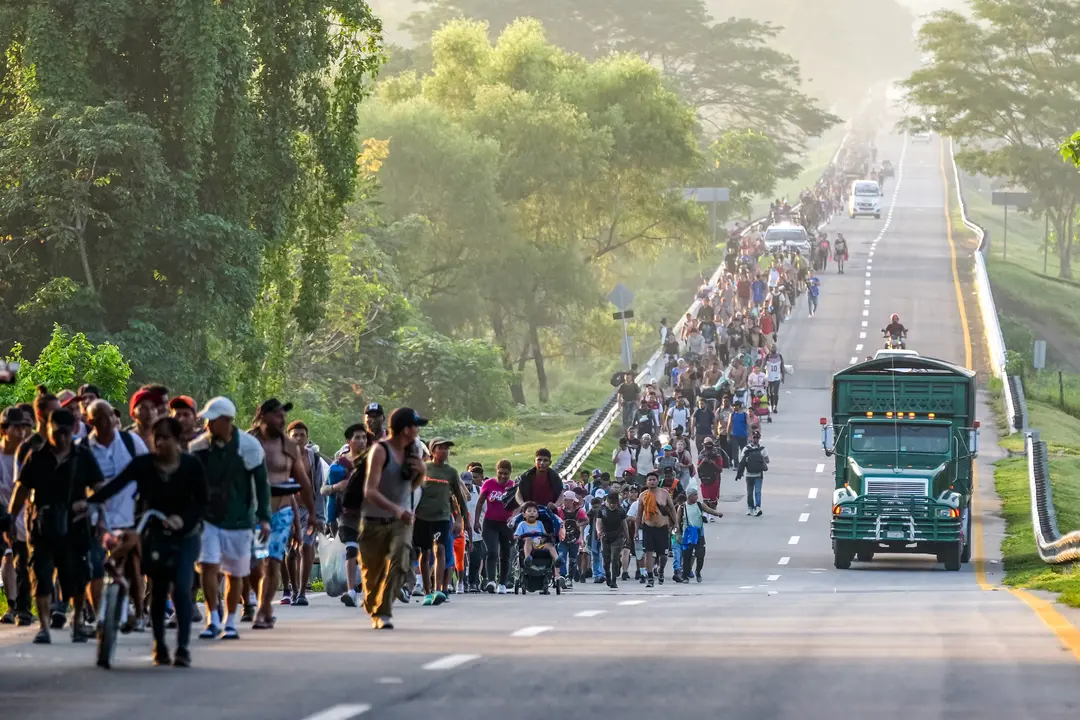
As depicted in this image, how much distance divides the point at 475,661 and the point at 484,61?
2523 inches

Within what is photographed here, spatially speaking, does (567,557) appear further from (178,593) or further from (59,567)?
(178,593)

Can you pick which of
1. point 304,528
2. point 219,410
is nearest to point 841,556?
point 304,528

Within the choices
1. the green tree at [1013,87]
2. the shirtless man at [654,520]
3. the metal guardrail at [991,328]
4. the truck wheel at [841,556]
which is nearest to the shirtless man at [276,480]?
the shirtless man at [654,520]

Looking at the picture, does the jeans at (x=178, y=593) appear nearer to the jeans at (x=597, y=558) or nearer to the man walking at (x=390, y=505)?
the man walking at (x=390, y=505)

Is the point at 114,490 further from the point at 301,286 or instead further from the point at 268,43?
the point at 301,286

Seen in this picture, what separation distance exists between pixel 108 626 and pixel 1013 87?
91.3 m

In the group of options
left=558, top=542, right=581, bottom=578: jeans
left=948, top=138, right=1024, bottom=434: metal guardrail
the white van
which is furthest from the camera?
the white van

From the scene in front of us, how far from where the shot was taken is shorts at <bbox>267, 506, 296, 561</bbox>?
51.4 ft

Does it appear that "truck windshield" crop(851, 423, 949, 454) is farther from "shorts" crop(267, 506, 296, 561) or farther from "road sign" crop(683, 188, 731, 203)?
"road sign" crop(683, 188, 731, 203)

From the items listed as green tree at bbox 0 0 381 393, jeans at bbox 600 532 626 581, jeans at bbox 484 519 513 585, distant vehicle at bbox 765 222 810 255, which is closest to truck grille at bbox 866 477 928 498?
jeans at bbox 600 532 626 581

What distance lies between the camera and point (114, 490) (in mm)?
12891

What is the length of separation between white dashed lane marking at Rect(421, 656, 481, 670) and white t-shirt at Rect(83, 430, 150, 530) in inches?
97.3

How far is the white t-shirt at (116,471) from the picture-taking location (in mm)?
14203

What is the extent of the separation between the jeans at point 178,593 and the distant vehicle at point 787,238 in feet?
228
